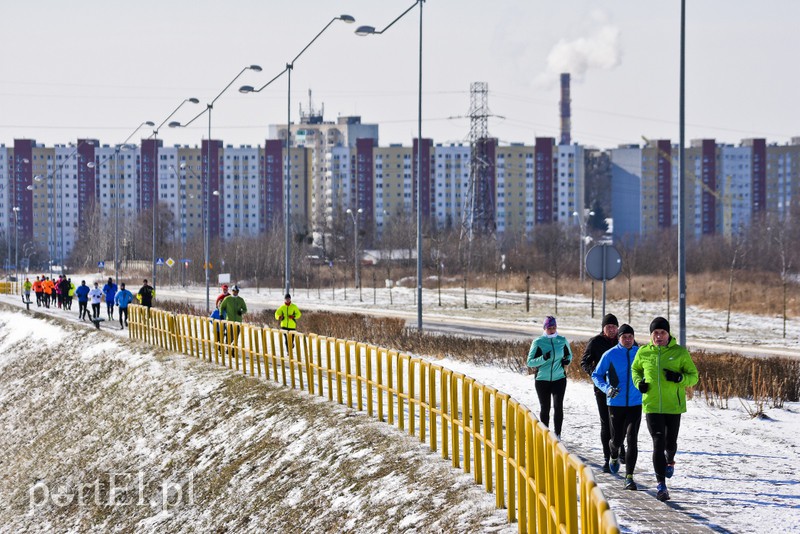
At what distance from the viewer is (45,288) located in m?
55.9

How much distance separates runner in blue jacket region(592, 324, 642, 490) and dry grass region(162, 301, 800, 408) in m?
5.90

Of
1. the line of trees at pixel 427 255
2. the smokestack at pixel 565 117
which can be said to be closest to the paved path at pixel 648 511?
the line of trees at pixel 427 255

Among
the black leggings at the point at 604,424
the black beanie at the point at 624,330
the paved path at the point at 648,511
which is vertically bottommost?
the paved path at the point at 648,511

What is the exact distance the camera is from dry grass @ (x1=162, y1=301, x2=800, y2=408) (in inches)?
726

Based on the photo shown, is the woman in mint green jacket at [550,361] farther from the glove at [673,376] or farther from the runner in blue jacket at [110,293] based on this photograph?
the runner in blue jacket at [110,293]

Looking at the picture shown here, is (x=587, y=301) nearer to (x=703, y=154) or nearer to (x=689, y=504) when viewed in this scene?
(x=689, y=504)

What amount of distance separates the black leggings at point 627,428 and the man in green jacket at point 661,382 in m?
0.31

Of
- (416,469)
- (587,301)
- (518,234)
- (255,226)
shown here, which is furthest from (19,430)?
(255,226)

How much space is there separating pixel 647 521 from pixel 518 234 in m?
125

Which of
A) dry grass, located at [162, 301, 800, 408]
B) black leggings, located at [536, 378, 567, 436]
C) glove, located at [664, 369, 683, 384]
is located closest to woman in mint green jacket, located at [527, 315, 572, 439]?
black leggings, located at [536, 378, 567, 436]

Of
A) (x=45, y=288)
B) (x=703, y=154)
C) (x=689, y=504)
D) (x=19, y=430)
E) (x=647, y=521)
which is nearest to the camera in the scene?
(x=647, y=521)

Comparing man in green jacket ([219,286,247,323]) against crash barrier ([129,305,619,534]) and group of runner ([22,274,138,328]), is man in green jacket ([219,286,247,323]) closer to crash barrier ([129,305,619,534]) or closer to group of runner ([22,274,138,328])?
crash barrier ([129,305,619,534])

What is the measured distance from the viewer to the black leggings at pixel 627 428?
10.9 meters

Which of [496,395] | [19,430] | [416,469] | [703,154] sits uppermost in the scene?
[703,154]
